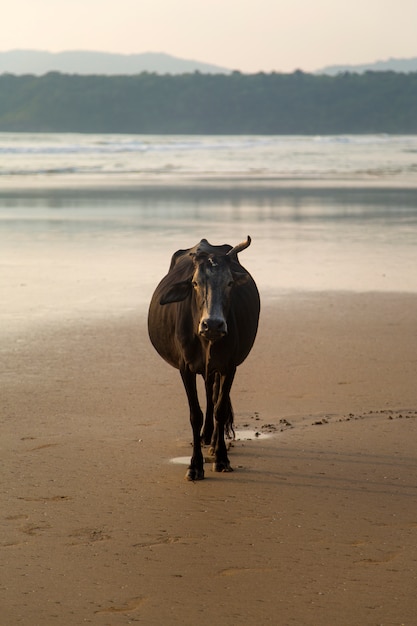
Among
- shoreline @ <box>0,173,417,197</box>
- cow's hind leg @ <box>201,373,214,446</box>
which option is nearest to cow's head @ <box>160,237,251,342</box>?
cow's hind leg @ <box>201,373,214,446</box>

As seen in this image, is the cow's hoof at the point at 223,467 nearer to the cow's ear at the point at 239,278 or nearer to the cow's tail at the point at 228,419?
the cow's tail at the point at 228,419

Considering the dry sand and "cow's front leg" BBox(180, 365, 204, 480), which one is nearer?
the dry sand

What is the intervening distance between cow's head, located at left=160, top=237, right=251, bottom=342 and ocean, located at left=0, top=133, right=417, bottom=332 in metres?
5.15

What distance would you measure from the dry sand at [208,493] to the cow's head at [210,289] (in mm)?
980

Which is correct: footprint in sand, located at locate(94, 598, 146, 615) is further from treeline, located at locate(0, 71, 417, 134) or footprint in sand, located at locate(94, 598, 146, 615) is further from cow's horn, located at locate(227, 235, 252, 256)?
treeline, located at locate(0, 71, 417, 134)

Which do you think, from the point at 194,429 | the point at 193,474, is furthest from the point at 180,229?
the point at 193,474

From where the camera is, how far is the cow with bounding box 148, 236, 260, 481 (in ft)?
22.1

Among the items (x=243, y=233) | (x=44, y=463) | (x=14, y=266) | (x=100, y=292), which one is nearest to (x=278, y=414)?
(x=44, y=463)

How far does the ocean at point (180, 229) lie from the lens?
14641 mm

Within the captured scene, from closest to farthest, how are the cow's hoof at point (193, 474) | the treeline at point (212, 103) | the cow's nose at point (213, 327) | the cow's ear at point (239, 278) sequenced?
the cow's nose at point (213, 327), the cow's hoof at point (193, 474), the cow's ear at point (239, 278), the treeline at point (212, 103)

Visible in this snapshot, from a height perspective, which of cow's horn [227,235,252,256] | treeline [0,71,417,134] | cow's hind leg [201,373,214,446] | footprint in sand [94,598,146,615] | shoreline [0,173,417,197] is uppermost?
treeline [0,71,417,134]

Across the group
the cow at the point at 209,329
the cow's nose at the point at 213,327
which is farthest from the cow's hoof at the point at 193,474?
the cow's nose at the point at 213,327

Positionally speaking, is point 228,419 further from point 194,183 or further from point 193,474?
point 194,183

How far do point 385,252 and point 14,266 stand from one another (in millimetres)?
5829
